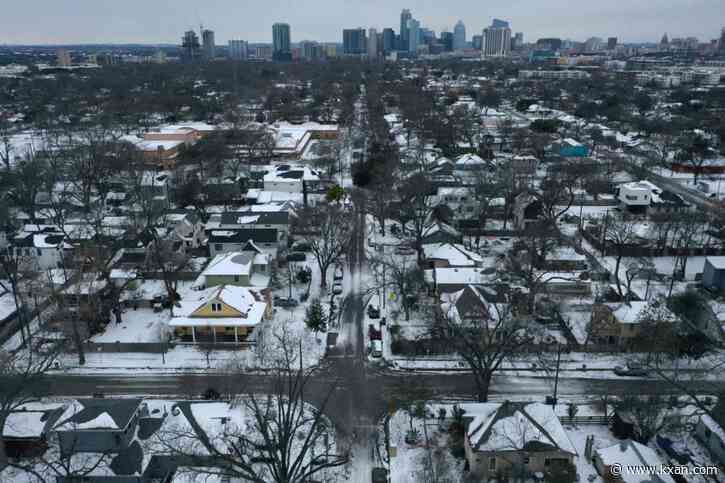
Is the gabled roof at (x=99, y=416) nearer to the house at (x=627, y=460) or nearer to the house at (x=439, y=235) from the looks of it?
the house at (x=627, y=460)

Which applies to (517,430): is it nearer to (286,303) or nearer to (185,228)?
(286,303)

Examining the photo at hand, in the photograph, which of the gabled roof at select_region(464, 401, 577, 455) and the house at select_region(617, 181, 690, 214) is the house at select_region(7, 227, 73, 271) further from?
the house at select_region(617, 181, 690, 214)

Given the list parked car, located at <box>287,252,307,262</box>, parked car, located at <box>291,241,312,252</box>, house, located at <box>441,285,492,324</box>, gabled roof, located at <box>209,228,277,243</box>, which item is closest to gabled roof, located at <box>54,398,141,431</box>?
house, located at <box>441,285,492,324</box>

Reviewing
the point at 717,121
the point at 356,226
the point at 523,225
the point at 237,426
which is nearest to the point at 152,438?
the point at 237,426

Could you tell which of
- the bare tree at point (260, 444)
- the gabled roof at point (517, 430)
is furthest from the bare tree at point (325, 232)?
the gabled roof at point (517, 430)

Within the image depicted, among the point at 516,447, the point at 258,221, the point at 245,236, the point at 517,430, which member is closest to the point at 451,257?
the point at 245,236

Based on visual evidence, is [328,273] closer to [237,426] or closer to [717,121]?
[237,426]
